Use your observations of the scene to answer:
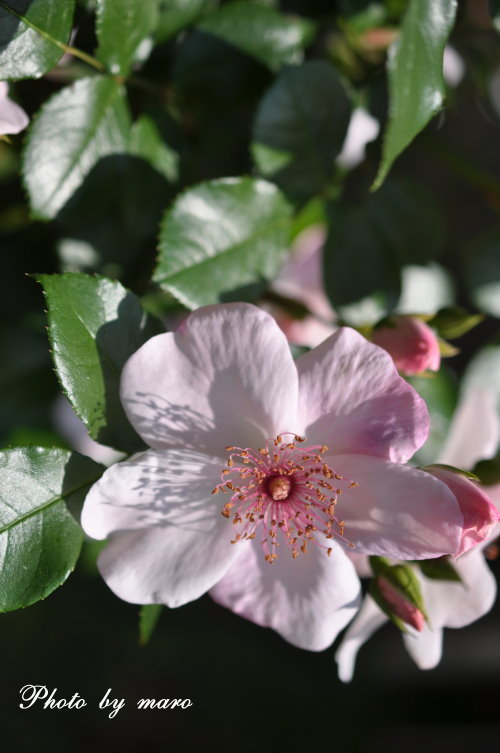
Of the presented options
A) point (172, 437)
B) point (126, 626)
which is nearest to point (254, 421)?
point (172, 437)

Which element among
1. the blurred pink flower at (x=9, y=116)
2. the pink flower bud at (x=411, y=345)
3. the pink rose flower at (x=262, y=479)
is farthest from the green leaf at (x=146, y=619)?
the blurred pink flower at (x=9, y=116)

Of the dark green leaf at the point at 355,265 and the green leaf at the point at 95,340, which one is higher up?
the green leaf at the point at 95,340

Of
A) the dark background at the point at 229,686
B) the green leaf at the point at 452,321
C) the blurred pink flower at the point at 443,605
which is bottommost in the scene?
the dark background at the point at 229,686

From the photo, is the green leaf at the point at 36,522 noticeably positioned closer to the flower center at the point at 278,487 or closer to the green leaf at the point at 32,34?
the flower center at the point at 278,487

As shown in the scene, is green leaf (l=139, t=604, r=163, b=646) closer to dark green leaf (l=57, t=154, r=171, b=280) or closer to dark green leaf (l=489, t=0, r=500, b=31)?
dark green leaf (l=57, t=154, r=171, b=280)

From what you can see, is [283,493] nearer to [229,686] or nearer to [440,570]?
[440,570]

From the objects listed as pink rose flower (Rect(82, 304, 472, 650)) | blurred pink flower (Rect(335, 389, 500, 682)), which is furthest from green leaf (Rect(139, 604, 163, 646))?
blurred pink flower (Rect(335, 389, 500, 682))

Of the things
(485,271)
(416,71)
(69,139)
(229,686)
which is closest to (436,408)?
(485,271)
